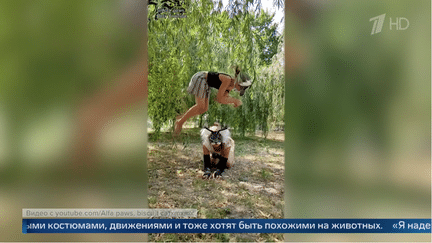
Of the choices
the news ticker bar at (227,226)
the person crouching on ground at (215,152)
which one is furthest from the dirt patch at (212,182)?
the news ticker bar at (227,226)

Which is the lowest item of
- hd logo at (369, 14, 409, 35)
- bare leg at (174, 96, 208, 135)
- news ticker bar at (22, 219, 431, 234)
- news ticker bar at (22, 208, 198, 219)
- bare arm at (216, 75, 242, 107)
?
news ticker bar at (22, 219, 431, 234)

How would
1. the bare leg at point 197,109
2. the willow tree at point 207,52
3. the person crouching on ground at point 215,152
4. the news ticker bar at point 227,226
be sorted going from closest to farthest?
the news ticker bar at point 227,226
the willow tree at point 207,52
the bare leg at point 197,109
the person crouching on ground at point 215,152

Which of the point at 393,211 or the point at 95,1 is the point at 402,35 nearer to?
the point at 393,211

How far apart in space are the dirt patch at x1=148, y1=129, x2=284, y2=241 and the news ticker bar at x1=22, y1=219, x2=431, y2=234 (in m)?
0.40

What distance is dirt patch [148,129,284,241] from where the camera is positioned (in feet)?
6.91

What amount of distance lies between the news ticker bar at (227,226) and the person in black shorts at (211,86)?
104 cm

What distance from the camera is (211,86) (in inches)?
85.7

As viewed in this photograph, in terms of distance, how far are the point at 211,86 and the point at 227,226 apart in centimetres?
118

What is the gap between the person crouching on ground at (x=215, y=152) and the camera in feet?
7.71

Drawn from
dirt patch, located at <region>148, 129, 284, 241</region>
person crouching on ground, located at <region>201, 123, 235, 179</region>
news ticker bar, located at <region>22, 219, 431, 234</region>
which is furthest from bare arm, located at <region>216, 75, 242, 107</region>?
news ticker bar, located at <region>22, 219, 431, 234</region>

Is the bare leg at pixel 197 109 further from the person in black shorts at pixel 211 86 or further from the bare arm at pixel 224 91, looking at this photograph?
the bare arm at pixel 224 91

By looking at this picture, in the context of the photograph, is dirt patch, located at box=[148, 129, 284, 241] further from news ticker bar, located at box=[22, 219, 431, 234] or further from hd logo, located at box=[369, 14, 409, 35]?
hd logo, located at box=[369, 14, 409, 35]

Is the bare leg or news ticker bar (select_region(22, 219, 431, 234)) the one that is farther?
the bare leg

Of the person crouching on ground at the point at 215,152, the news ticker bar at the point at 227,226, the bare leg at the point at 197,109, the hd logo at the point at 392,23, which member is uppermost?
the hd logo at the point at 392,23
